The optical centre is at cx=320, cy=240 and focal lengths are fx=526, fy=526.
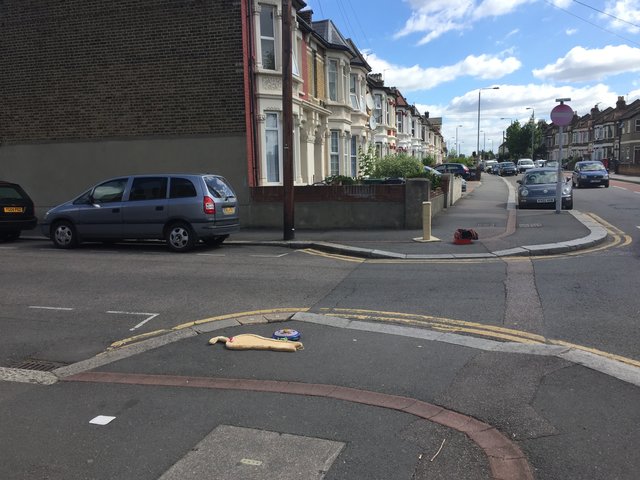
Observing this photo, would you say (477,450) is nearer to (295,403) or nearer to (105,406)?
(295,403)

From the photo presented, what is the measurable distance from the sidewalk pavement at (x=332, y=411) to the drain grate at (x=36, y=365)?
0.65ft

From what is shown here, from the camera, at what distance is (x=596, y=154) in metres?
78.0

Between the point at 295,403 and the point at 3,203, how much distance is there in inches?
491

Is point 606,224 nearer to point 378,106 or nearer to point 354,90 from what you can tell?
point 354,90

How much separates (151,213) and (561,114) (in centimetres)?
1220

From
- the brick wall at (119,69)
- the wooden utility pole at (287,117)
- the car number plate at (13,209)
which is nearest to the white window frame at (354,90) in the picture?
the brick wall at (119,69)

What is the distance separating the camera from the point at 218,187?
12.0 meters

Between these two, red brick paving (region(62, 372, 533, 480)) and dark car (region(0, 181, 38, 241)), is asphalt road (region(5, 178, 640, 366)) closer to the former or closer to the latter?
red brick paving (region(62, 372, 533, 480))

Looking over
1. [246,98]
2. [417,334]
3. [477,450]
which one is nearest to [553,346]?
[417,334]

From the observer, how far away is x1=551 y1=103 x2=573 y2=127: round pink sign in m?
15.8

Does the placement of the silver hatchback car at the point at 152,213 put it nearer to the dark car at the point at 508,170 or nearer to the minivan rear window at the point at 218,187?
the minivan rear window at the point at 218,187

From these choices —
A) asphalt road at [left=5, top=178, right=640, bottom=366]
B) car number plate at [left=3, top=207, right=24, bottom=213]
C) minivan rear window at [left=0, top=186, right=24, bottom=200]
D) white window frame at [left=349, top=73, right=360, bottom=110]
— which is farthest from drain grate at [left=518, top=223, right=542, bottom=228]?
white window frame at [left=349, top=73, right=360, bottom=110]

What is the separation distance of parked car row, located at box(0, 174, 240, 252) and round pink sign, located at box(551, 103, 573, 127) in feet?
33.4

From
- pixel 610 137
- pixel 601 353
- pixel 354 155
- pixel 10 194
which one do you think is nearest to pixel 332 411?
pixel 601 353
